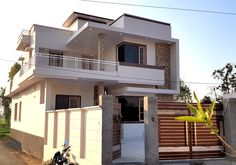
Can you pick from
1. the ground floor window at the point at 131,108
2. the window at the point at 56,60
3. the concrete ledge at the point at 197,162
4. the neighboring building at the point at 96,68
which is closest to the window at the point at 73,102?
the neighboring building at the point at 96,68

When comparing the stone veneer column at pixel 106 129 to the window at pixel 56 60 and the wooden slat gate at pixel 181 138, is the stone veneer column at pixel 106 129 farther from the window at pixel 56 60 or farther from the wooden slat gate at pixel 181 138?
the window at pixel 56 60

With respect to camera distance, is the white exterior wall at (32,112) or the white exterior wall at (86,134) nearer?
the white exterior wall at (86,134)

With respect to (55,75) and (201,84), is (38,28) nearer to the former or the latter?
(55,75)

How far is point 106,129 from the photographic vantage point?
6.71 meters

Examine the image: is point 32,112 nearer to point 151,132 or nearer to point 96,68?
point 96,68

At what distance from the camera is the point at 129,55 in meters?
15.6

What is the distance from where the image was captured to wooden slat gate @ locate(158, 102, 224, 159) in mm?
7551

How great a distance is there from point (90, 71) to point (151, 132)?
7.11 metres

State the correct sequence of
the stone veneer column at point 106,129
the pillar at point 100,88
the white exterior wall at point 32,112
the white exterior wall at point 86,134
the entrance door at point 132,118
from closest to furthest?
the stone veneer column at point 106,129, the white exterior wall at point 86,134, the white exterior wall at point 32,112, the pillar at point 100,88, the entrance door at point 132,118

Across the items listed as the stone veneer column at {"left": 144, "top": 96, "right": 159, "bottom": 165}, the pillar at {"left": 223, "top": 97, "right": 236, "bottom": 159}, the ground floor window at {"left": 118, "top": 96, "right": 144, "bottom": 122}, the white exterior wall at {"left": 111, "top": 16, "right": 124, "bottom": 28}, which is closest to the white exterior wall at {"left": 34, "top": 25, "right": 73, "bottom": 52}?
the white exterior wall at {"left": 111, "top": 16, "right": 124, "bottom": 28}

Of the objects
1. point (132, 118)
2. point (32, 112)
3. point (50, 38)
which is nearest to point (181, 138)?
point (132, 118)

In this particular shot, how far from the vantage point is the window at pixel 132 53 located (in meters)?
15.6

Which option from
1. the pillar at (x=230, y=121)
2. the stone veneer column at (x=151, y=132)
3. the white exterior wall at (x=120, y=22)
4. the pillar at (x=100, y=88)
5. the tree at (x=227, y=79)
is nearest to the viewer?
the stone veneer column at (x=151, y=132)

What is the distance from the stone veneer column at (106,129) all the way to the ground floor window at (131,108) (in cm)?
833
